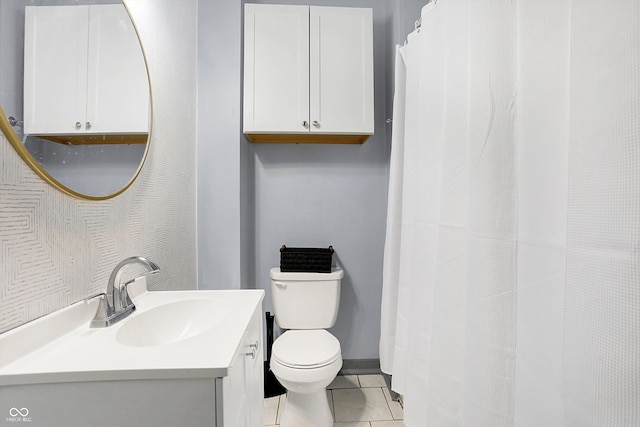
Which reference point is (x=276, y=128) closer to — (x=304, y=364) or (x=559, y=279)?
(x=304, y=364)

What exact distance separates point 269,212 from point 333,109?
797 millimetres

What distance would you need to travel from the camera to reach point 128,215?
1.06 meters

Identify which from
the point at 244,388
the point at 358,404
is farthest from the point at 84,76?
the point at 358,404

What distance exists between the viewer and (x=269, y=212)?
6.55 feet

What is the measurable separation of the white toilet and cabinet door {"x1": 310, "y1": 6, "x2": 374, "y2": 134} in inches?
37.1

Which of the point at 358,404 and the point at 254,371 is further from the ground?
the point at 254,371

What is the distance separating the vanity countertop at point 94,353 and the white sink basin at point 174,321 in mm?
62

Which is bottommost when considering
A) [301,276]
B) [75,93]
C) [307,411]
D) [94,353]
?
[307,411]

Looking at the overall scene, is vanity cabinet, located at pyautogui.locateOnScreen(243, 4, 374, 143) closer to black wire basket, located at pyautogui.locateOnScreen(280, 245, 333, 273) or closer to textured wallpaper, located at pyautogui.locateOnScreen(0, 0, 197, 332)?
textured wallpaper, located at pyautogui.locateOnScreen(0, 0, 197, 332)

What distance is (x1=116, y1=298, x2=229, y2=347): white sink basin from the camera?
0.87 metres

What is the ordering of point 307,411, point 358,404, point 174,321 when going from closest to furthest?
point 174,321 < point 307,411 < point 358,404

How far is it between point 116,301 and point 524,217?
1.15 metres

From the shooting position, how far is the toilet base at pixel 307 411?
56.7 inches

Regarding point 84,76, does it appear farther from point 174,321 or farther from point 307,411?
point 307,411
